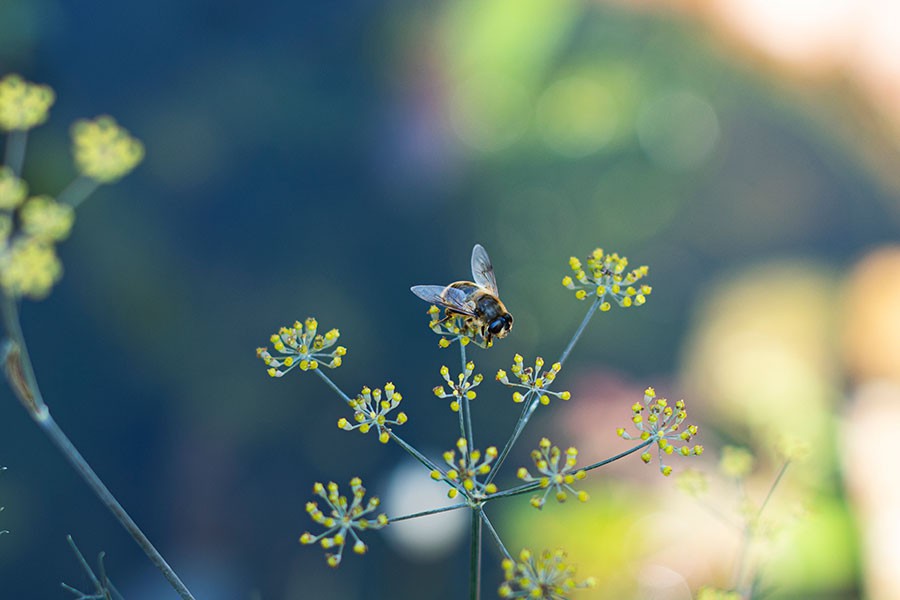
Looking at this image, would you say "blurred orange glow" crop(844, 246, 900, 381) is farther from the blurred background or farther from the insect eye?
the insect eye

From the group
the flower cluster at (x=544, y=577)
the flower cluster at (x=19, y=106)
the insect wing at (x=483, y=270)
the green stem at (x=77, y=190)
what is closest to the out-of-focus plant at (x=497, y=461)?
the flower cluster at (x=544, y=577)

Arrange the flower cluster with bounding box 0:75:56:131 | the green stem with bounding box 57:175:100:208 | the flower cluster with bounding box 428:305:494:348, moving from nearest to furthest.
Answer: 1. the flower cluster with bounding box 0:75:56:131
2. the flower cluster with bounding box 428:305:494:348
3. the green stem with bounding box 57:175:100:208

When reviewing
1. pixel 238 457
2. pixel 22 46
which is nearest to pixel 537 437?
pixel 238 457

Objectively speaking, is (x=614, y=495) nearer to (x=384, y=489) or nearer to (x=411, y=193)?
(x=384, y=489)

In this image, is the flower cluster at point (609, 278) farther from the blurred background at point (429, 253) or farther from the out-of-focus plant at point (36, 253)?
the blurred background at point (429, 253)

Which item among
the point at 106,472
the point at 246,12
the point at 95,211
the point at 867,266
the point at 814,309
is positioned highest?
the point at 246,12

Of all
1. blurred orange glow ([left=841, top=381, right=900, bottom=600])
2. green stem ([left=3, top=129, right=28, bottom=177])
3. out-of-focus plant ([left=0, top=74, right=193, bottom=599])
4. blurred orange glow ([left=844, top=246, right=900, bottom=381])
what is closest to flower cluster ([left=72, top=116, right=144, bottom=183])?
out-of-focus plant ([left=0, top=74, right=193, bottom=599])
